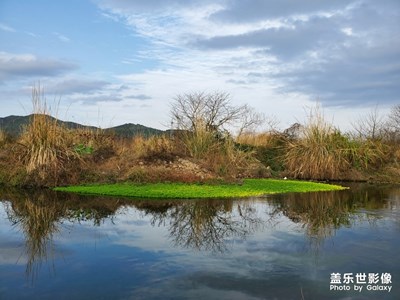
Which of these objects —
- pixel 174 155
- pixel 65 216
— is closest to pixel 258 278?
pixel 65 216

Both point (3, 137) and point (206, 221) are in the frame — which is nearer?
point (206, 221)

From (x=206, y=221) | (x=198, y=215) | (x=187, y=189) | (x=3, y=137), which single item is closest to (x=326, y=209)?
(x=198, y=215)

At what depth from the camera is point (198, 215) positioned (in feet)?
→ 31.3

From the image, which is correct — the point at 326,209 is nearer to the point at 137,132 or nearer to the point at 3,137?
the point at 137,132

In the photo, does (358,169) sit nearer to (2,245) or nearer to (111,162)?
(111,162)

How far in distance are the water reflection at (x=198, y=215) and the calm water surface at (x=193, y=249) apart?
2 centimetres

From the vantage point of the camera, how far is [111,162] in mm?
16672

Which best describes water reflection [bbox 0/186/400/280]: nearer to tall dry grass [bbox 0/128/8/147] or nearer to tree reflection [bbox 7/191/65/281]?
tree reflection [bbox 7/191/65/281]

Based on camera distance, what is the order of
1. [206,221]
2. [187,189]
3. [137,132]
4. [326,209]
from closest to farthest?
[206,221], [326,209], [187,189], [137,132]

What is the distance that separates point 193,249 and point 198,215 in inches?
108

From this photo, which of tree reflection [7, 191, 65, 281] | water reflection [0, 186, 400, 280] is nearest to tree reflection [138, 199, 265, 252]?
water reflection [0, 186, 400, 280]

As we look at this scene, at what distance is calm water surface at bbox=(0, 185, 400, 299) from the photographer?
200 inches

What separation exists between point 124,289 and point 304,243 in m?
3.47

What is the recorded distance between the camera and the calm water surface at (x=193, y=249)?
5.07 metres
